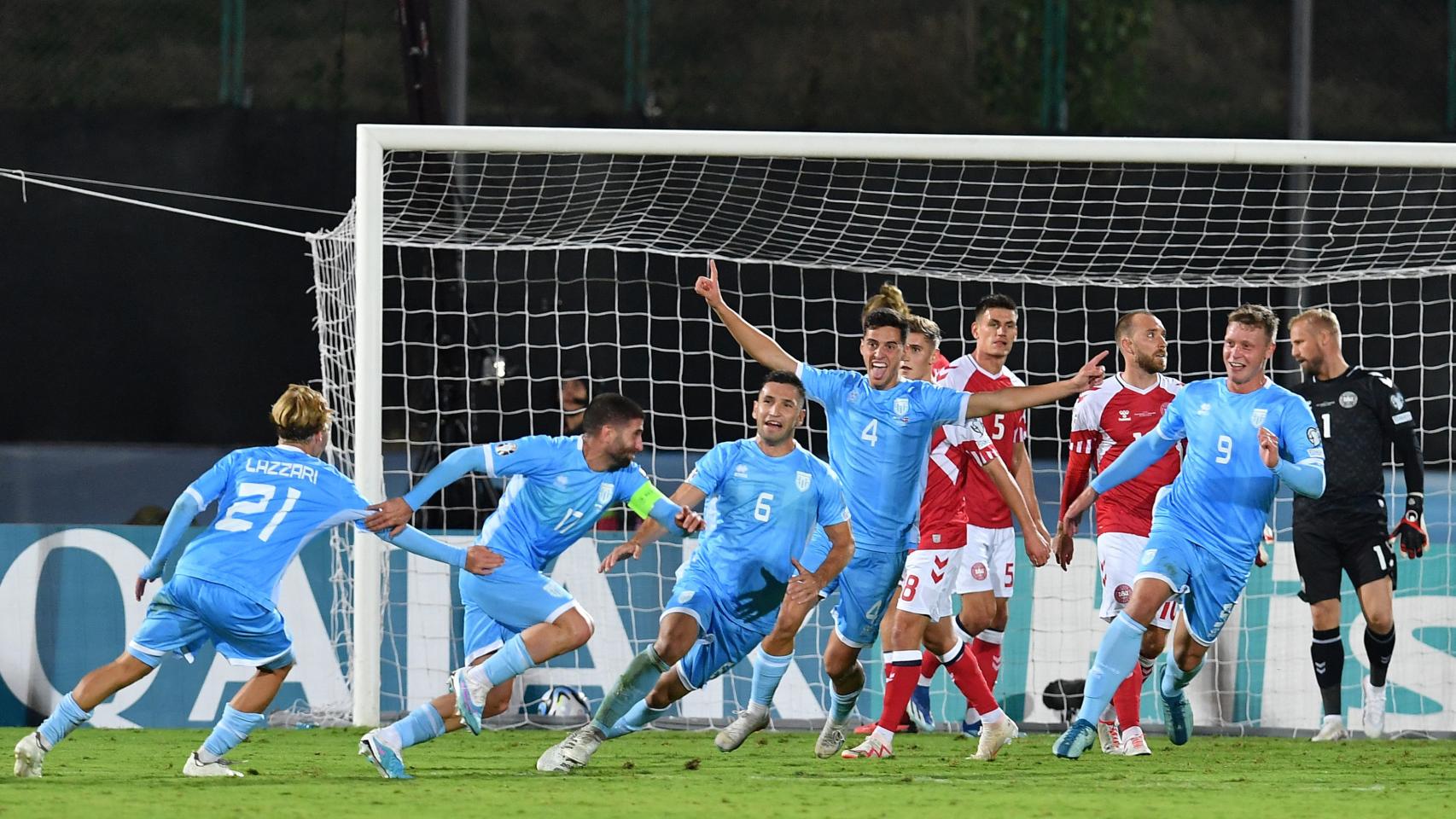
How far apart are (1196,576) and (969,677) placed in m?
1.08

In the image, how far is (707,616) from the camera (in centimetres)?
742

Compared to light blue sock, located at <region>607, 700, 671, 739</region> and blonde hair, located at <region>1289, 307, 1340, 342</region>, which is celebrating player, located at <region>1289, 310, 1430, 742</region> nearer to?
blonde hair, located at <region>1289, 307, 1340, 342</region>

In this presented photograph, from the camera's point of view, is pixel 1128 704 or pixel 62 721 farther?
pixel 1128 704

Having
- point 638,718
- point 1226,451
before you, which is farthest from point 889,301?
point 638,718

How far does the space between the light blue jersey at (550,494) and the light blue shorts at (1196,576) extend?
2.15 meters

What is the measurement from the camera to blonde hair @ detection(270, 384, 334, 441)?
7.10 m

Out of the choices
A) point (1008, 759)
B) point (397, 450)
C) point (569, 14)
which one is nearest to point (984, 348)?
point (1008, 759)

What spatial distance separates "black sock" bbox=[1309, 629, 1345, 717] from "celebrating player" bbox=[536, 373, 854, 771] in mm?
3131

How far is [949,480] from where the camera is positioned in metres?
8.48

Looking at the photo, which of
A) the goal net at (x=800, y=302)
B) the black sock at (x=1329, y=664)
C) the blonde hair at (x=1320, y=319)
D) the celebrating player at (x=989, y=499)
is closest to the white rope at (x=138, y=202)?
the goal net at (x=800, y=302)

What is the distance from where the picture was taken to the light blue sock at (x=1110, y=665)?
24.9 ft

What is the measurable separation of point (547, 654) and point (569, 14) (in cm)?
824

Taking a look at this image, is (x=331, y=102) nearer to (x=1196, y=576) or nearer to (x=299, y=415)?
(x=299, y=415)

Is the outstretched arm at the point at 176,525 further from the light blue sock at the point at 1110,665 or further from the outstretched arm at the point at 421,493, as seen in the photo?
the light blue sock at the point at 1110,665
